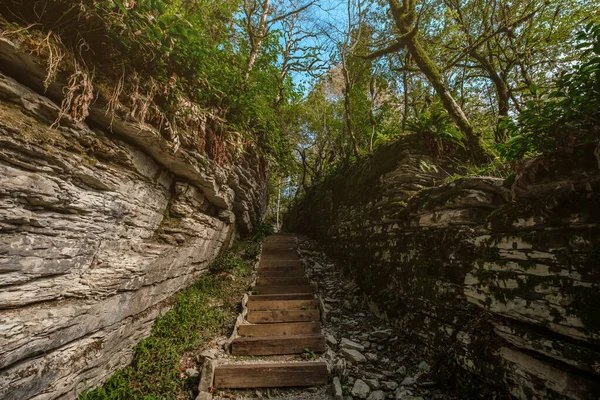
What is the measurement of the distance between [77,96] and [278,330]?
5426 mm

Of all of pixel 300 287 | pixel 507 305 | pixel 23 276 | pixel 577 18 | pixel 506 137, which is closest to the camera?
pixel 23 276

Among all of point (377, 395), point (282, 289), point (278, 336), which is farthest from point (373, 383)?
point (282, 289)

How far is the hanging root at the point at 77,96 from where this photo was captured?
296cm

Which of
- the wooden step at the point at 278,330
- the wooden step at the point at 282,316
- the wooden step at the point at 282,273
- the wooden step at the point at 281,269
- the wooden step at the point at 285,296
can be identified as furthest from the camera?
the wooden step at the point at 281,269

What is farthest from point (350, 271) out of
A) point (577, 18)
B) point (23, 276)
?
point (577, 18)

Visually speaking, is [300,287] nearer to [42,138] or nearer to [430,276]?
[430,276]

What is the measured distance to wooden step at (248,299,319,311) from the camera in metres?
6.36

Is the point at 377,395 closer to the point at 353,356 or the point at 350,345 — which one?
the point at 353,356

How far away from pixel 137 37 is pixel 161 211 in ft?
9.61

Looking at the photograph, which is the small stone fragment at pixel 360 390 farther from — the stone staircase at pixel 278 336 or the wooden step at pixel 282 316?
the wooden step at pixel 282 316

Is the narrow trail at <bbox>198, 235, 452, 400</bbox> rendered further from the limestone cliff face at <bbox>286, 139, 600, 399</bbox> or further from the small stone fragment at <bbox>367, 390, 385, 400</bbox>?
the limestone cliff face at <bbox>286, 139, 600, 399</bbox>

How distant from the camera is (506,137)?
248 inches

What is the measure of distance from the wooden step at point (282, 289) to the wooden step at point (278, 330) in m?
1.55

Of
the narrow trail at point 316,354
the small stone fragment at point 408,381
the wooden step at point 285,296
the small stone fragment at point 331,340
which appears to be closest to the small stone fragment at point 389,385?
the narrow trail at point 316,354
